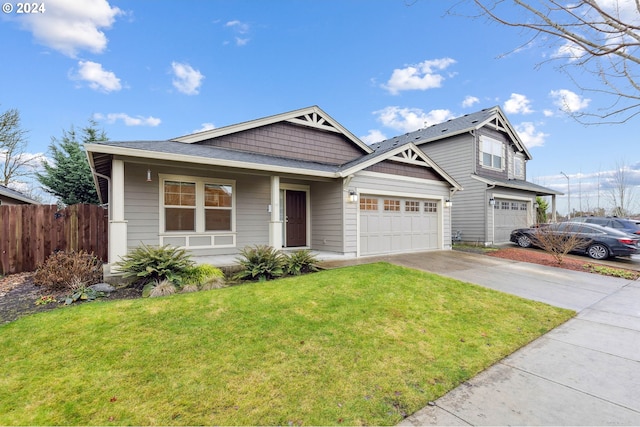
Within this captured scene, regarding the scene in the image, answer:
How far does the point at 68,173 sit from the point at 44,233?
9.30m

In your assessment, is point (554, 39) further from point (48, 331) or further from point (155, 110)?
point (155, 110)

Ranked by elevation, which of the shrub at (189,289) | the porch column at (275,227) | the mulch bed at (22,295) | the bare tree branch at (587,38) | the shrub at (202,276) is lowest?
the mulch bed at (22,295)

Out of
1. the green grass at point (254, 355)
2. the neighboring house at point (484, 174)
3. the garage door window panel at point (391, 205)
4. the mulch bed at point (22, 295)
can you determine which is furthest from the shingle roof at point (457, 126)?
the mulch bed at point (22, 295)

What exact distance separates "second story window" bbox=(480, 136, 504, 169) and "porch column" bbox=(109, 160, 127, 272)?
50.7ft

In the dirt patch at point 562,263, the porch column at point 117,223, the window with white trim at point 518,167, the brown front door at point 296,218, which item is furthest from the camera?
the window with white trim at point 518,167

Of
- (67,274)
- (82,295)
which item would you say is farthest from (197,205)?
(82,295)

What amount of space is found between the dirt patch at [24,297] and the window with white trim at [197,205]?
113 inches

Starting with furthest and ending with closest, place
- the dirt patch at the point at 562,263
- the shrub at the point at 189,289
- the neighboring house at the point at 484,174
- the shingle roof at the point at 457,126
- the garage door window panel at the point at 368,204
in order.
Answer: the shingle roof at the point at 457,126 < the neighboring house at the point at 484,174 < the garage door window panel at the point at 368,204 < the dirt patch at the point at 562,263 < the shrub at the point at 189,289

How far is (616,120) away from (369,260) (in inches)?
257

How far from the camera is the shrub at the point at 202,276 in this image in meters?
5.55

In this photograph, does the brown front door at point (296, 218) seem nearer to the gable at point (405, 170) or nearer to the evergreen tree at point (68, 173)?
the gable at point (405, 170)

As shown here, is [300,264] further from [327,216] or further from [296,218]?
[296,218]

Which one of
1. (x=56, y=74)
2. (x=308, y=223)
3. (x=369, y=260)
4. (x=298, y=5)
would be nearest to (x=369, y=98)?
(x=298, y=5)

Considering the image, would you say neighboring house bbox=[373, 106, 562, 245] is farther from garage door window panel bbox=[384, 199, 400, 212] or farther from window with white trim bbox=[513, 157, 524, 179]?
garage door window panel bbox=[384, 199, 400, 212]
